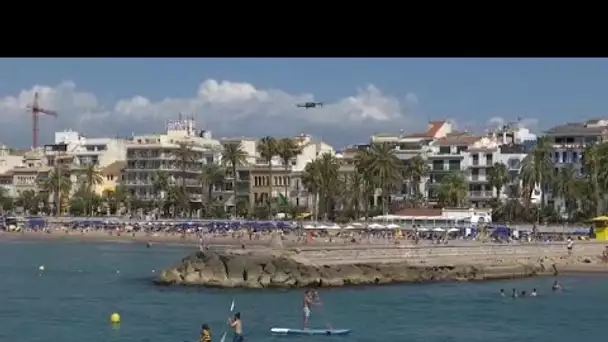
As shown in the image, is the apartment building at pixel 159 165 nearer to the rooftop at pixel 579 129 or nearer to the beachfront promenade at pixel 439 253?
the rooftop at pixel 579 129

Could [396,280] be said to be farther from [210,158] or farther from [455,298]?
[210,158]

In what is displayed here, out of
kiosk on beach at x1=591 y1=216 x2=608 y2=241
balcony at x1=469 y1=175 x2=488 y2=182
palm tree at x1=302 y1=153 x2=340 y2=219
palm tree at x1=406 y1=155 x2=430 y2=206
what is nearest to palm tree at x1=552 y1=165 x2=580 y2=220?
balcony at x1=469 y1=175 x2=488 y2=182

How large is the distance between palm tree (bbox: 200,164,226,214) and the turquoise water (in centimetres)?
5549

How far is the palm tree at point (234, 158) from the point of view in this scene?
107562mm

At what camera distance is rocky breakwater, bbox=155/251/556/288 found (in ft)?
154

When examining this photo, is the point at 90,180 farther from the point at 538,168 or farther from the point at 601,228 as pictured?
the point at 601,228

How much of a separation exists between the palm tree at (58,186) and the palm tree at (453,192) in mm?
50248

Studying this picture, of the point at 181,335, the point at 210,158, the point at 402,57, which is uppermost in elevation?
the point at 210,158

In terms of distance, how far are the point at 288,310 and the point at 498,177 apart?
55.3 m

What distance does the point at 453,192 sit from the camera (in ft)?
294

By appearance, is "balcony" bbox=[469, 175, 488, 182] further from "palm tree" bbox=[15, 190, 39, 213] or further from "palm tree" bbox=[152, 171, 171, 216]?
"palm tree" bbox=[15, 190, 39, 213]

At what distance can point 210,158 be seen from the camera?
4712 inches
